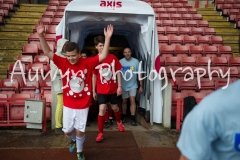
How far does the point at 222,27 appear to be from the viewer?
10.1 m

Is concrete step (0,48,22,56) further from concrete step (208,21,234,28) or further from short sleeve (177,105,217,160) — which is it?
short sleeve (177,105,217,160)

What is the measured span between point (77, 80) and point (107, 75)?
1.18 m

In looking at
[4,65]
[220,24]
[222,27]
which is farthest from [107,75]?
→ [220,24]

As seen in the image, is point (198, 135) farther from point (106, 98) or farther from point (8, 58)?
point (8, 58)

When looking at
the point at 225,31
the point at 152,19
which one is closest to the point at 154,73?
the point at 152,19

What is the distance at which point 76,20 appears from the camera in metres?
4.65

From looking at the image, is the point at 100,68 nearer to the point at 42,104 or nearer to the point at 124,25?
the point at 42,104

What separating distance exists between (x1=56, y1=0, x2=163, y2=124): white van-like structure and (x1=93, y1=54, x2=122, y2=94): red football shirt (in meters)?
0.87

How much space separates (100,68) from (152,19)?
1406 mm

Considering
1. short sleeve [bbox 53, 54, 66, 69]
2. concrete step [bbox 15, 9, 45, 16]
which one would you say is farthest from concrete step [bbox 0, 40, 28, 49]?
short sleeve [bbox 53, 54, 66, 69]

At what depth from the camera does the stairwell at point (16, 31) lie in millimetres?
7624

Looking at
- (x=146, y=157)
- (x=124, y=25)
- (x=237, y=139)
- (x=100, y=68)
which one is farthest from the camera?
(x=124, y=25)

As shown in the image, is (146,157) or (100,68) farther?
(100,68)

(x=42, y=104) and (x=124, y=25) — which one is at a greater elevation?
(x=124, y=25)
